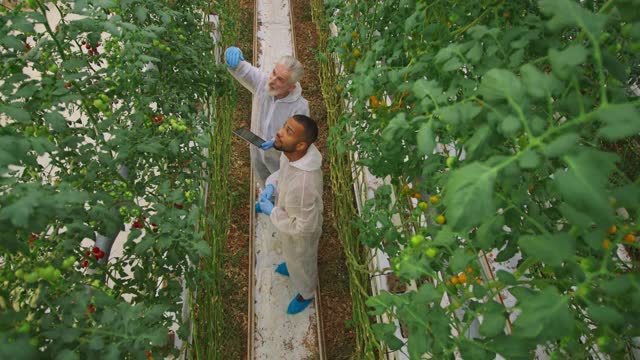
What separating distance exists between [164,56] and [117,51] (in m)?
0.32

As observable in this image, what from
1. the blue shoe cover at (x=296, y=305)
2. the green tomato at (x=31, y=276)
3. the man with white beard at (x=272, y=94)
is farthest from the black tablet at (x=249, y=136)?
the green tomato at (x=31, y=276)

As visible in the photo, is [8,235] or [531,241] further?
[8,235]

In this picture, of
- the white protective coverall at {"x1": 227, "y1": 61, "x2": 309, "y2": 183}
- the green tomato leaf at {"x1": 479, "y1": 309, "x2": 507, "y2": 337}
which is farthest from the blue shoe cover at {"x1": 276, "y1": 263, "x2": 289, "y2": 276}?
the green tomato leaf at {"x1": 479, "y1": 309, "x2": 507, "y2": 337}

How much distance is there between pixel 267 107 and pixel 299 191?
952mm

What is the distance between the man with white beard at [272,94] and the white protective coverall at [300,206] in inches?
19.6

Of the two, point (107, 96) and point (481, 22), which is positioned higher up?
point (481, 22)

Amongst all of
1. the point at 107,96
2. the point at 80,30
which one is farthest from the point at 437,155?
the point at 80,30

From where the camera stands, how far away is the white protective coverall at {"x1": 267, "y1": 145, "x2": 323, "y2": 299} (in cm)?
246

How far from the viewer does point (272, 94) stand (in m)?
2.97

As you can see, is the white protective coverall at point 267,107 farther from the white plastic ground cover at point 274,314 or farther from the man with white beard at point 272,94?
the white plastic ground cover at point 274,314

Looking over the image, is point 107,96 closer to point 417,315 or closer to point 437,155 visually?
point 437,155

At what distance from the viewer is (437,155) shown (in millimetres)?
1533

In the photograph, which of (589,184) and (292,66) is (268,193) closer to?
(292,66)

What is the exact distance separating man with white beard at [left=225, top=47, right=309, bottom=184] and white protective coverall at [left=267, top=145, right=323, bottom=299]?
50 centimetres
